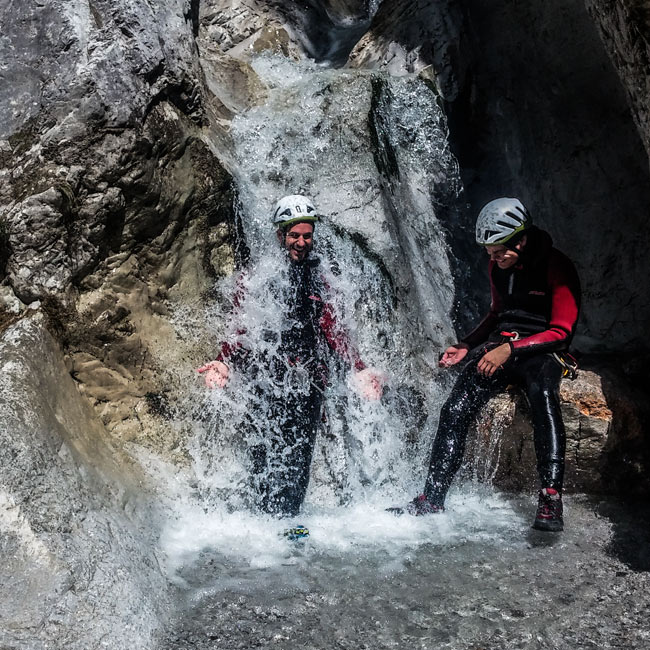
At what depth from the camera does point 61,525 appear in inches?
142

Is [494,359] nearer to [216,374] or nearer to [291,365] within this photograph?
[291,365]

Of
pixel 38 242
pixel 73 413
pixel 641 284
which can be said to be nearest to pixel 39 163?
pixel 38 242

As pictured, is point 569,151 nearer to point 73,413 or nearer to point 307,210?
point 307,210

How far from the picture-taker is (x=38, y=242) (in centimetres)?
470

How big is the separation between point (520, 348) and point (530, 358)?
5.7 inches

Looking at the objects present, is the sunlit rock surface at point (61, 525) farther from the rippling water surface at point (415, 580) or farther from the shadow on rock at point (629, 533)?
the shadow on rock at point (629, 533)

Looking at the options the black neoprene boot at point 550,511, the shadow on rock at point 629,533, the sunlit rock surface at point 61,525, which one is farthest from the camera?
the black neoprene boot at point 550,511

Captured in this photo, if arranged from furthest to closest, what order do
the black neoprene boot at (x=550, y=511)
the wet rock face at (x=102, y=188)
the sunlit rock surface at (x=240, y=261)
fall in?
the wet rock face at (x=102, y=188), the black neoprene boot at (x=550, y=511), the sunlit rock surface at (x=240, y=261)

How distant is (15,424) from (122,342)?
1467 mm

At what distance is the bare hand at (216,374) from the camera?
16.0 feet

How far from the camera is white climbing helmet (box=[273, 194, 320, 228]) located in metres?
5.41

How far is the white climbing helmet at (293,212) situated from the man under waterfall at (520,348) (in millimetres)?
1281

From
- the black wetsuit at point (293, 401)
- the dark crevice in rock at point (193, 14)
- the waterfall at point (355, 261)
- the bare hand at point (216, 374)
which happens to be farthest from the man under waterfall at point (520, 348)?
the dark crevice in rock at point (193, 14)

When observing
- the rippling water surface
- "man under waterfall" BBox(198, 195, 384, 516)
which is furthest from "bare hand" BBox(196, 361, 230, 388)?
the rippling water surface
